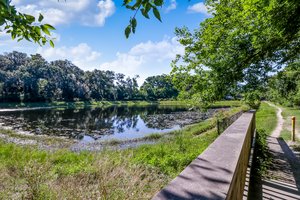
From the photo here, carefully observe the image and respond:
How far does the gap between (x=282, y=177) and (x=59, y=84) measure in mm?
81136

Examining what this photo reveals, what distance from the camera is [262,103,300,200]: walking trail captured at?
472 cm

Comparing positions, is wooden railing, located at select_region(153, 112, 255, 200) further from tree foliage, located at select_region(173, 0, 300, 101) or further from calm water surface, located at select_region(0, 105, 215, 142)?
calm water surface, located at select_region(0, 105, 215, 142)

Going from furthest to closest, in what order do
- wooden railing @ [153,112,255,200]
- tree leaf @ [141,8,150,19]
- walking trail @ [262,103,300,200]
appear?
walking trail @ [262,103,300,200] < tree leaf @ [141,8,150,19] < wooden railing @ [153,112,255,200]

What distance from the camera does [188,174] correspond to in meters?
1.97

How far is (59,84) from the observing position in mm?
79375

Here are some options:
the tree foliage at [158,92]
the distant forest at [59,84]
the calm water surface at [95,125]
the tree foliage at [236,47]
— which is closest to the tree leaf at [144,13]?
the tree foliage at [236,47]

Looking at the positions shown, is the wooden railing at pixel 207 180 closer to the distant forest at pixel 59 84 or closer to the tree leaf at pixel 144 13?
the tree leaf at pixel 144 13

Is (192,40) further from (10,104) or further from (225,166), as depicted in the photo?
(10,104)

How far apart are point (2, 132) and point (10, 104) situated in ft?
146

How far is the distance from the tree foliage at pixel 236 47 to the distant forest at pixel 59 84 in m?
36.6

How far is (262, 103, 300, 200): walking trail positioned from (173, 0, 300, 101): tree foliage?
2557mm

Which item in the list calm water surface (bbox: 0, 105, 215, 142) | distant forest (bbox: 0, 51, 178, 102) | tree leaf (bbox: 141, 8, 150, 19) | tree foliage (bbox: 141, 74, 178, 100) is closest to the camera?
tree leaf (bbox: 141, 8, 150, 19)

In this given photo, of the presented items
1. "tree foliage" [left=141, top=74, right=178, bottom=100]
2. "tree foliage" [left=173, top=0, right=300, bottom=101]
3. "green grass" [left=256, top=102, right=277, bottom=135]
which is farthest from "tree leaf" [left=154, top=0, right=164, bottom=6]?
"tree foliage" [left=141, top=74, right=178, bottom=100]

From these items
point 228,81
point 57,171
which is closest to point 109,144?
point 57,171
